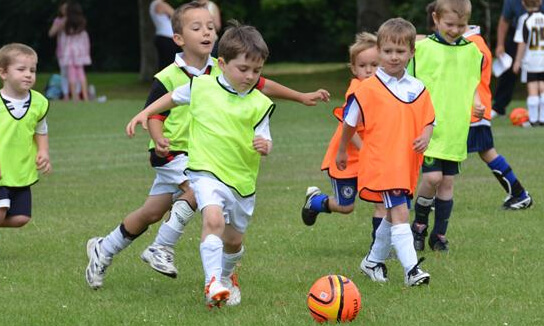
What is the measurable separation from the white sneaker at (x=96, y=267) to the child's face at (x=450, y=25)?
3.10 m

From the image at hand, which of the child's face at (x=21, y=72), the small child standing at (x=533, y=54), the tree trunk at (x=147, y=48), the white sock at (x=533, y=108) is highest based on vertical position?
the child's face at (x=21, y=72)

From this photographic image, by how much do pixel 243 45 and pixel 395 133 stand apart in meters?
1.25

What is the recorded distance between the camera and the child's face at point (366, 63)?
898 centimetres

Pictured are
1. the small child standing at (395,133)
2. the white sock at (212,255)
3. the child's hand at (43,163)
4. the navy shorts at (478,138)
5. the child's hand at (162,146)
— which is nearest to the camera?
the white sock at (212,255)

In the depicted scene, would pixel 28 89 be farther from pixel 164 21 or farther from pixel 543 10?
pixel 164 21

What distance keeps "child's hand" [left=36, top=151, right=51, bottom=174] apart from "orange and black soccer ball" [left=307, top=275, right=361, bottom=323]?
108 inches

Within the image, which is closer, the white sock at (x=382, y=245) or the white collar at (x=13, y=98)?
the white sock at (x=382, y=245)

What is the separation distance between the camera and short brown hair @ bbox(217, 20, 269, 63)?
712cm

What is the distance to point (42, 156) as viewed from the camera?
886 centimetres

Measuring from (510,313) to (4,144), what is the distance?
401 centimetres

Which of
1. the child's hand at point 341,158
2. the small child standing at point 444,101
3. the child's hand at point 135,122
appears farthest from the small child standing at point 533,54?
the child's hand at point 135,122

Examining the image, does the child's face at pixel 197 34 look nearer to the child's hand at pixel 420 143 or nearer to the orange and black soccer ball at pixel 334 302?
the child's hand at pixel 420 143

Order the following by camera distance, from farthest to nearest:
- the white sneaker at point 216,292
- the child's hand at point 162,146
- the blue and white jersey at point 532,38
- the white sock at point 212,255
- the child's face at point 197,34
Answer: the blue and white jersey at point 532,38 < the child's face at point 197,34 < the child's hand at point 162,146 < the white sock at point 212,255 < the white sneaker at point 216,292

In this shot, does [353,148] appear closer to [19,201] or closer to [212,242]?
[212,242]
